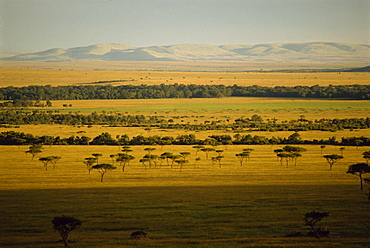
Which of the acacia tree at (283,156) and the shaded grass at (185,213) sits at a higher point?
the shaded grass at (185,213)

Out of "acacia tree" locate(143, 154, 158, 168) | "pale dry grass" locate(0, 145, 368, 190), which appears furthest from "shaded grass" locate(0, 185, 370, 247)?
"acacia tree" locate(143, 154, 158, 168)

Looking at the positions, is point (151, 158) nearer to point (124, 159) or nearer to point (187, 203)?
point (124, 159)

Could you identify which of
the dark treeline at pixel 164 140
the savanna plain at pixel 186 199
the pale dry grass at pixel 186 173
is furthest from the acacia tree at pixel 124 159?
the dark treeline at pixel 164 140

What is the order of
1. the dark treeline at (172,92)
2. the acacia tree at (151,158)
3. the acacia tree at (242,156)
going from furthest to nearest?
1. the dark treeline at (172,92)
2. the acacia tree at (242,156)
3. the acacia tree at (151,158)

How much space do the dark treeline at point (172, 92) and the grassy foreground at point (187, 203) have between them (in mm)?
110336

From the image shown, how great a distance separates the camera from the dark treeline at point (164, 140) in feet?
269

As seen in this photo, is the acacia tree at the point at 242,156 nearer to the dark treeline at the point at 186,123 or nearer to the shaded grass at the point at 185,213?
the shaded grass at the point at 185,213

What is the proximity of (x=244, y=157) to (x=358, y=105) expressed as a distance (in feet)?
292

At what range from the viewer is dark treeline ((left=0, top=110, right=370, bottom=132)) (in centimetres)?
10350

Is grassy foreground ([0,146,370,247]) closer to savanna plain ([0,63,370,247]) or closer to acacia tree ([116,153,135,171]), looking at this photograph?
savanna plain ([0,63,370,247])

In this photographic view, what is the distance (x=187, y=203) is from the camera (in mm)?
37469

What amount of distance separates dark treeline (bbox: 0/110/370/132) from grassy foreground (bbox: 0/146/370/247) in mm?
39207

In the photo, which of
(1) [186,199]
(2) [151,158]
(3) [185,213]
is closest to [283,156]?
(2) [151,158]

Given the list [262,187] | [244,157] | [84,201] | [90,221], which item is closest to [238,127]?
[244,157]
